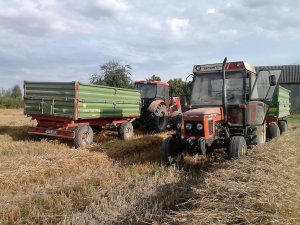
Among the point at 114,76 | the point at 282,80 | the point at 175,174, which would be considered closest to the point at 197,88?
the point at 175,174

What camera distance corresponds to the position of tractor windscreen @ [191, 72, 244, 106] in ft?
28.1

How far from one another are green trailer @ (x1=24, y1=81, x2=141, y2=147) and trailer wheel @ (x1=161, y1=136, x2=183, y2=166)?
325cm

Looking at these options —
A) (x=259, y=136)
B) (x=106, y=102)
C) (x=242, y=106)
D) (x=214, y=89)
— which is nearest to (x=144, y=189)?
(x=242, y=106)

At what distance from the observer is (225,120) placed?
8.45 metres

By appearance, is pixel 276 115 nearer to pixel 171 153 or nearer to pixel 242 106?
pixel 242 106

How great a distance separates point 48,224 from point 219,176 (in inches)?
93.0

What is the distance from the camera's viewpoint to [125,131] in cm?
1283

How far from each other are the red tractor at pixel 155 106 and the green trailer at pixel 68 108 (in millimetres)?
2100

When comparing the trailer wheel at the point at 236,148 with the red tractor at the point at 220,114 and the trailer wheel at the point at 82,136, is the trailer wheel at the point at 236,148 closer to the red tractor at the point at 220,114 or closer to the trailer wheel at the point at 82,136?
the red tractor at the point at 220,114

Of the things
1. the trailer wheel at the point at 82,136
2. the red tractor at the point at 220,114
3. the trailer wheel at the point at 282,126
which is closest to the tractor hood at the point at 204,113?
the red tractor at the point at 220,114

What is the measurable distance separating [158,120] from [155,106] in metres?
0.57

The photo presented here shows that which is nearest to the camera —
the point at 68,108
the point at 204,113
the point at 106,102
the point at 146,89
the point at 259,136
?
the point at 204,113

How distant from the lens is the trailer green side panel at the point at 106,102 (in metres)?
11.0

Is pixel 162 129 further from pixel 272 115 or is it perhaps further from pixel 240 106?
pixel 240 106
